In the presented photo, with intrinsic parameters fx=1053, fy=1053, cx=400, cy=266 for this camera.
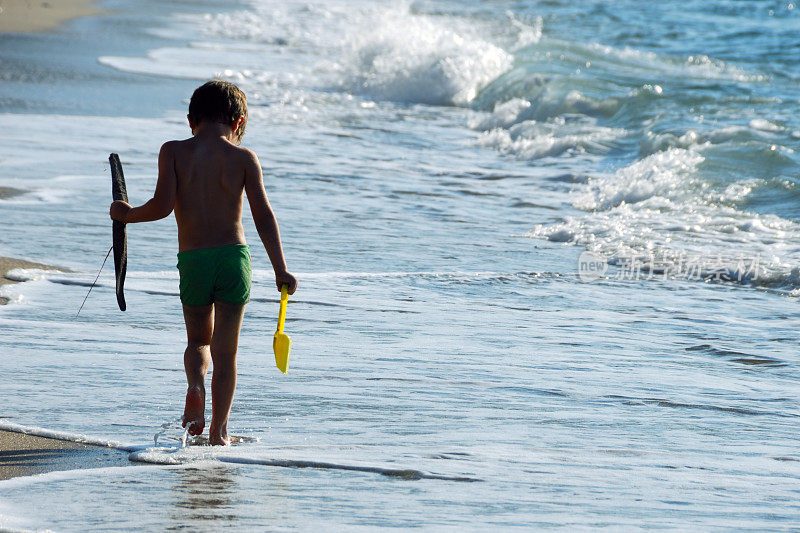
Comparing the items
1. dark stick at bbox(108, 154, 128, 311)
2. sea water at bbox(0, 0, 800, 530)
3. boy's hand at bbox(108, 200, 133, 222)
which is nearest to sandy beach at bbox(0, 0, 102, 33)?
sea water at bbox(0, 0, 800, 530)

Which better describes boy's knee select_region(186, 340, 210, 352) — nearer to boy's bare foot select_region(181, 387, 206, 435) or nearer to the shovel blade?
boy's bare foot select_region(181, 387, 206, 435)

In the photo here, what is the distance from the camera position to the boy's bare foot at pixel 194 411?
332cm

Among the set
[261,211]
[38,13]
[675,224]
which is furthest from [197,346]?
[38,13]

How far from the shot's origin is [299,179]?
833cm

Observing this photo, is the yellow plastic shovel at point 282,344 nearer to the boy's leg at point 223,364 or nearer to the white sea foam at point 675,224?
the boy's leg at point 223,364

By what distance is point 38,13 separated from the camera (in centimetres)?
2011

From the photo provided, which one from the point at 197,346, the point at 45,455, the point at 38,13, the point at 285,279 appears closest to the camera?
the point at 45,455

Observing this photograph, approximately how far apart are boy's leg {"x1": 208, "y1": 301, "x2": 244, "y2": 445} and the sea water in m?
0.08

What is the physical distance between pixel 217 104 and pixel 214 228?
40 centimetres

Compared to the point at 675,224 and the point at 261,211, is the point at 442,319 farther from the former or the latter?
the point at 675,224

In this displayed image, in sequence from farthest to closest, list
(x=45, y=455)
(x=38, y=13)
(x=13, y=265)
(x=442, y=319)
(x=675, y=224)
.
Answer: (x=38, y=13)
(x=675, y=224)
(x=13, y=265)
(x=442, y=319)
(x=45, y=455)

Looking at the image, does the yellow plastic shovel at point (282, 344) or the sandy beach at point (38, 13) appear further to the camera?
the sandy beach at point (38, 13)

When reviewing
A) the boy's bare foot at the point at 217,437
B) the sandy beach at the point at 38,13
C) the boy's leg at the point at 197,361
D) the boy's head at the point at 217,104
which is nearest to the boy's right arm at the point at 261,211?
the boy's head at the point at 217,104

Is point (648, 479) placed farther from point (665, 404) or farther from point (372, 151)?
point (372, 151)
